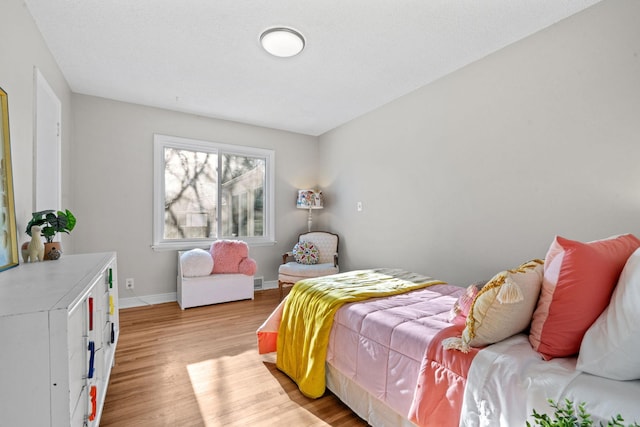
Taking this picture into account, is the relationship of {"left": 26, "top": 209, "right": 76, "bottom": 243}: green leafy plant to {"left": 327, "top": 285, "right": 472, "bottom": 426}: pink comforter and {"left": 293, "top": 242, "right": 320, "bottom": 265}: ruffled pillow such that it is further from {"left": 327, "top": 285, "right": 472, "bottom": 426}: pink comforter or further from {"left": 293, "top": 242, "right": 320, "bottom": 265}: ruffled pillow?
{"left": 293, "top": 242, "right": 320, "bottom": 265}: ruffled pillow

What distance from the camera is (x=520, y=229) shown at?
2.33 m

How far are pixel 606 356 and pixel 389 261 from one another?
2610mm

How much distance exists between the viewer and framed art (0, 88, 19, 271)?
4.99 ft

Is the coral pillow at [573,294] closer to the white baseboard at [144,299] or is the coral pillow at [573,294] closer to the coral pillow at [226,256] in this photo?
the coral pillow at [226,256]

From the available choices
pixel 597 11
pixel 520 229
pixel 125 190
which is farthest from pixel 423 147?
pixel 125 190

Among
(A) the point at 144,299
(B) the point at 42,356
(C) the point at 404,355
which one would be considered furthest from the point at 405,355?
(A) the point at 144,299

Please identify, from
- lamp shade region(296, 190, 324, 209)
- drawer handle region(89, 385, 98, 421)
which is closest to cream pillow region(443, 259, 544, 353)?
drawer handle region(89, 385, 98, 421)

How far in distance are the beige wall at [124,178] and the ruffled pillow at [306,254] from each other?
63.7 inches

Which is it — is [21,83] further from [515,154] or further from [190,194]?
[515,154]

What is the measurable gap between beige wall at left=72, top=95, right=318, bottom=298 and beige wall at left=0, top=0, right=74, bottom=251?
127 centimetres

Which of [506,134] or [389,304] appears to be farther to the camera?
[506,134]

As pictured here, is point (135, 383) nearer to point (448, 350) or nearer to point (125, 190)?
point (448, 350)

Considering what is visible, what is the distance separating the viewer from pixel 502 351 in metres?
1.19

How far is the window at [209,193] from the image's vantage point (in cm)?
388
